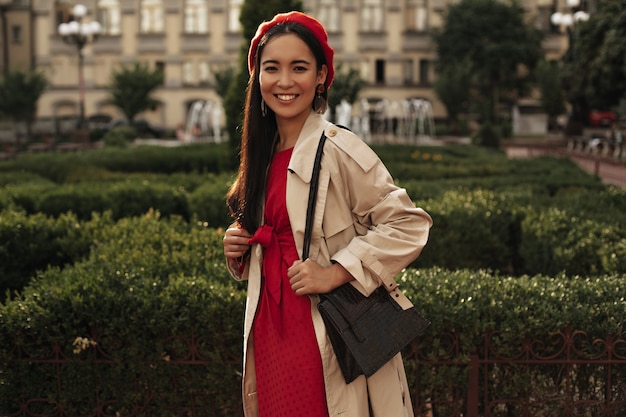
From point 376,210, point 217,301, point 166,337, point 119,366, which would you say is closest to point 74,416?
point 119,366

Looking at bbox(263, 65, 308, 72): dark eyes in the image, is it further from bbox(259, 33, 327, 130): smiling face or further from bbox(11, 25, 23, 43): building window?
bbox(11, 25, 23, 43): building window

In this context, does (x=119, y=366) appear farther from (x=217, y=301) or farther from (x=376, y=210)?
(x=376, y=210)

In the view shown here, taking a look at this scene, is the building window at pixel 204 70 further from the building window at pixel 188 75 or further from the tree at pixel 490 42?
the tree at pixel 490 42

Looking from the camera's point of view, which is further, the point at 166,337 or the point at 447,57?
the point at 447,57

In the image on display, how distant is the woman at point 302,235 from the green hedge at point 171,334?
128cm

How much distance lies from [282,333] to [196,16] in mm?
47950

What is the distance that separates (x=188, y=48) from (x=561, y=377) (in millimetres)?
→ 46116

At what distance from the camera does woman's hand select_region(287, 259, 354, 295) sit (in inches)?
97.0

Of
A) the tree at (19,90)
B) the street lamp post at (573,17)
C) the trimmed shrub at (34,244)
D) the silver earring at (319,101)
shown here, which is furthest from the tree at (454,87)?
the silver earring at (319,101)

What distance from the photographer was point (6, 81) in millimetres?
37875

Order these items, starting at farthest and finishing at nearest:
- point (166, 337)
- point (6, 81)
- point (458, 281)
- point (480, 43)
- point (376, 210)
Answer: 1. point (480, 43)
2. point (6, 81)
3. point (458, 281)
4. point (166, 337)
5. point (376, 210)

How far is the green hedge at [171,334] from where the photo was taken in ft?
12.9

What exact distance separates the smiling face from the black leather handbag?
171mm

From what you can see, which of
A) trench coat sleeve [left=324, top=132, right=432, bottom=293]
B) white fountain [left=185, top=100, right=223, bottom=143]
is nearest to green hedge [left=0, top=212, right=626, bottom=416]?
trench coat sleeve [left=324, top=132, right=432, bottom=293]
